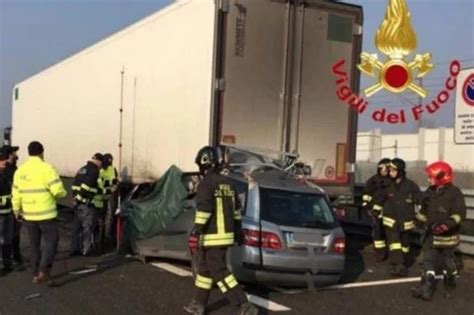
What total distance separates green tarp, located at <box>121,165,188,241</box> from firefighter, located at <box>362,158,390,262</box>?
123 inches

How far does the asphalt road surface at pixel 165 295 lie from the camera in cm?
740

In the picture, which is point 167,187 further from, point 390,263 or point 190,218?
point 390,263

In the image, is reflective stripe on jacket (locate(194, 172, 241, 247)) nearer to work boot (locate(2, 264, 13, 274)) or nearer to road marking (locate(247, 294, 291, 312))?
road marking (locate(247, 294, 291, 312))

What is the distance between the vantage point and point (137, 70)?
39.9 feet

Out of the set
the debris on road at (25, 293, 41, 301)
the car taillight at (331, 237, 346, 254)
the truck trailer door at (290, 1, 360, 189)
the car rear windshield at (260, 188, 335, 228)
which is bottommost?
the debris on road at (25, 293, 41, 301)

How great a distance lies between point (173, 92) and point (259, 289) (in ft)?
12.6

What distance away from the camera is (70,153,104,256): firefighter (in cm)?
1123

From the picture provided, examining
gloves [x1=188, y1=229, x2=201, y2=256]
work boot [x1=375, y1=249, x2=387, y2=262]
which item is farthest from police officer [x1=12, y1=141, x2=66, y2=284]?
work boot [x1=375, y1=249, x2=387, y2=262]

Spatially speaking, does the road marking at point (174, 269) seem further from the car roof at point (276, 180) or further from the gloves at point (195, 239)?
the gloves at point (195, 239)

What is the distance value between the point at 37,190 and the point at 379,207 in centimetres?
523

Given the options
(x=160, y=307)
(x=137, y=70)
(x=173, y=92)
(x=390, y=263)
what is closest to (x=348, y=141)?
(x=390, y=263)

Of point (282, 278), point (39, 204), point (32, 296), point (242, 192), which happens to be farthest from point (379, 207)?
point (32, 296)

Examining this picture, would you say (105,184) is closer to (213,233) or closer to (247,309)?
(213,233)

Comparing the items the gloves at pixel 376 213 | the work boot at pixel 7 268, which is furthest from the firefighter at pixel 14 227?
the gloves at pixel 376 213
